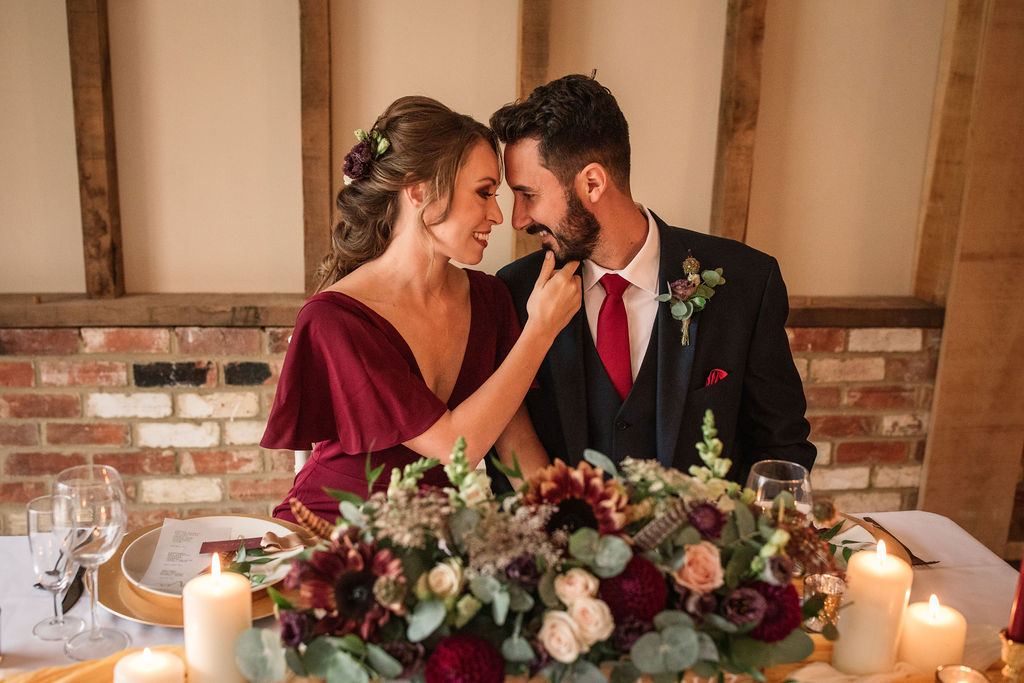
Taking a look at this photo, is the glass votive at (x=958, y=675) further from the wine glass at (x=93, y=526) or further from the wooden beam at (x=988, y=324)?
the wooden beam at (x=988, y=324)

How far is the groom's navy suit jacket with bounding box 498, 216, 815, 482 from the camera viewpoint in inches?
71.9

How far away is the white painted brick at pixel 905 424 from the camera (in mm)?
2885

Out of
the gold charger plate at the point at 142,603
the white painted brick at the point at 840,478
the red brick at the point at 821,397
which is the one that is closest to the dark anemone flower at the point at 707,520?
the gold charger plate at the point at 142,603

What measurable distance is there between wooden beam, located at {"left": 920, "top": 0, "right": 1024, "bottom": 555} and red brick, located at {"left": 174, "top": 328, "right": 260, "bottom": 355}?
7.35ft

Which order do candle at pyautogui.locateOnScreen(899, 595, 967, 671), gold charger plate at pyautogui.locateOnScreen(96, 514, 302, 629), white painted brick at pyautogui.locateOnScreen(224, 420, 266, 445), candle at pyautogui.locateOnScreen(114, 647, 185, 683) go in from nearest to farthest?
candle at pyautogui.locateOnScreen(114, 647, 185, 683)
candle at pyautogui.locateOnScreen(899, 595, 967, 671)
gold charger plate at pyautogui.locateOnScreen(96, 514, 302, 629)
white painted brick at pyautogui.locateOnScreen(224, 420, 266, 445)

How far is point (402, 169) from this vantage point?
1.72 metres

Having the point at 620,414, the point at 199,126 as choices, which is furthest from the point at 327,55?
the point at 620,414

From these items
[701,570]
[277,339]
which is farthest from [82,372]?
[701,570]

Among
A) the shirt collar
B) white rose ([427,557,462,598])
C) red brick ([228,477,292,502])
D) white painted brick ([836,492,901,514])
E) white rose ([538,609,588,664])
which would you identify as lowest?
white painted brick ([836,492,901,514])

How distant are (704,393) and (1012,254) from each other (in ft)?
5.01

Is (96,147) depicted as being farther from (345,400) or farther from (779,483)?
(779,483)

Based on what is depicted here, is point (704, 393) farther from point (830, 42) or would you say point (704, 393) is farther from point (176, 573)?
point (830, 42)

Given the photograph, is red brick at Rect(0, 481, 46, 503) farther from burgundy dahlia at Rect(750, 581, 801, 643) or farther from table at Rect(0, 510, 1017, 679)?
burgundy dahlia at Rect(750, 581, 801, 643)

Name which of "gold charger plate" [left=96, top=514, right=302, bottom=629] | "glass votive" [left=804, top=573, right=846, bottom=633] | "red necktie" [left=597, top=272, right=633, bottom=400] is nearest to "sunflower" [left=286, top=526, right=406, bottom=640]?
"gold charger plate" [left=96, top=514, right=302, bottom=629]
